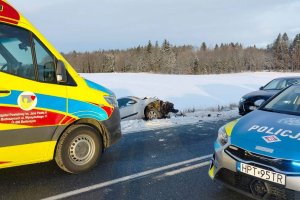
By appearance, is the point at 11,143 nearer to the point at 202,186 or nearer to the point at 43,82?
the point at 43,82

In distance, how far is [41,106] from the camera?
486cm

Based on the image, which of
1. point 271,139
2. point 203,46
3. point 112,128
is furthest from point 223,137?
point 203,46

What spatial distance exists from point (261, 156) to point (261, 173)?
0.60 ft

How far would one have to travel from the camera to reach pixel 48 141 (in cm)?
505

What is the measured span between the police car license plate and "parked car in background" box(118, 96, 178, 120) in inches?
301

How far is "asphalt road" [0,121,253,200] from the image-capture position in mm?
4508

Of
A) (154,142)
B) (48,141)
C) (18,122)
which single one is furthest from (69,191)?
(154,142)

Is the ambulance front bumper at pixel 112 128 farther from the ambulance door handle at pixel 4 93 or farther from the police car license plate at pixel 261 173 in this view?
the police car license plate at pixel 261 173

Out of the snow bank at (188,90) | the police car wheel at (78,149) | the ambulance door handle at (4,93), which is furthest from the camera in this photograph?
→ the snow bank at (188,90)

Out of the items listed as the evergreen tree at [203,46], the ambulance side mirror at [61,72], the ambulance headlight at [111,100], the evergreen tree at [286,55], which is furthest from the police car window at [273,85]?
the evergreen tree at [203,46]

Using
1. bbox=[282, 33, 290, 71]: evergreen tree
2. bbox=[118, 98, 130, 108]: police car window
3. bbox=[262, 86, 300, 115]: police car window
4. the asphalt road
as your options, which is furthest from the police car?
A: bbox=[282, 33, 290, 71]: evergreen tree

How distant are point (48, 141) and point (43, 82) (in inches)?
34.0

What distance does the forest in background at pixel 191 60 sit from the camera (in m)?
105

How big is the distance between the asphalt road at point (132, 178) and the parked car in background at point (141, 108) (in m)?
4.18
